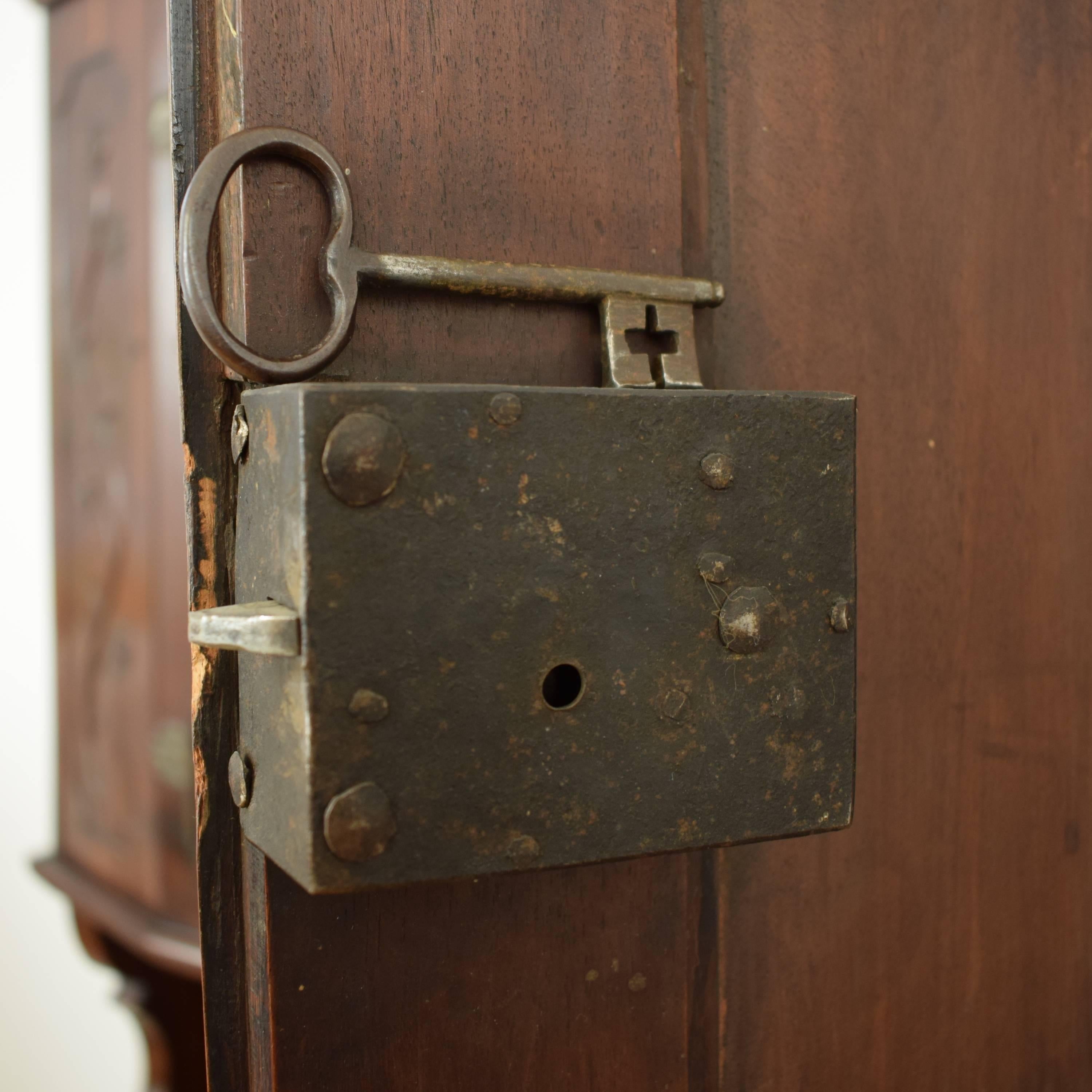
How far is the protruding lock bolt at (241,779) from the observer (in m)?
0.38

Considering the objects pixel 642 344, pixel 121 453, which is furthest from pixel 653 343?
pixel 121 453

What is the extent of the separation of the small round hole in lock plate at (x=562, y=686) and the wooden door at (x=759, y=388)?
0.11 metres

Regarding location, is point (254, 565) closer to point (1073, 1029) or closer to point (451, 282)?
point (451, 282)

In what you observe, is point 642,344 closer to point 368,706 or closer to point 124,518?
point 368,706

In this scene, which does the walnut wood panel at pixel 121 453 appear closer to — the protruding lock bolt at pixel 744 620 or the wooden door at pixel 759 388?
the wooden door at pixel 759 388

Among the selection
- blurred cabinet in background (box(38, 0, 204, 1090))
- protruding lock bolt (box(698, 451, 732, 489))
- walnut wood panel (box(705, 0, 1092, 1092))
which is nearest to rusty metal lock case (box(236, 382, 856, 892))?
protruding lock bolt (box(698, 451, 732, 489))

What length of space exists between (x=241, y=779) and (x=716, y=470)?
230 millimetres

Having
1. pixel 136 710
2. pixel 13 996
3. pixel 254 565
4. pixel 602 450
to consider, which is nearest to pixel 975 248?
pixel 602 450

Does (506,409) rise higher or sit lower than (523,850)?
higher

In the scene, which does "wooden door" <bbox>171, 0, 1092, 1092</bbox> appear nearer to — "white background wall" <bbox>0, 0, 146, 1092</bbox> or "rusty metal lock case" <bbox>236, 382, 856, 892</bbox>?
"rusty metal lock case" <bbox>236, 382, 856, 892</bbox>

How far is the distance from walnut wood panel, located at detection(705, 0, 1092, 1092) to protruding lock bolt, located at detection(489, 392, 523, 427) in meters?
0.17

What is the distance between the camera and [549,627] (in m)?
0.36

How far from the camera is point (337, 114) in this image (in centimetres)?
40

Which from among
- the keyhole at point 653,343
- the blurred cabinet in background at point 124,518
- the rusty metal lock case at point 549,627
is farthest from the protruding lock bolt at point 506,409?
the blurred cabinet in background at point 124,518
